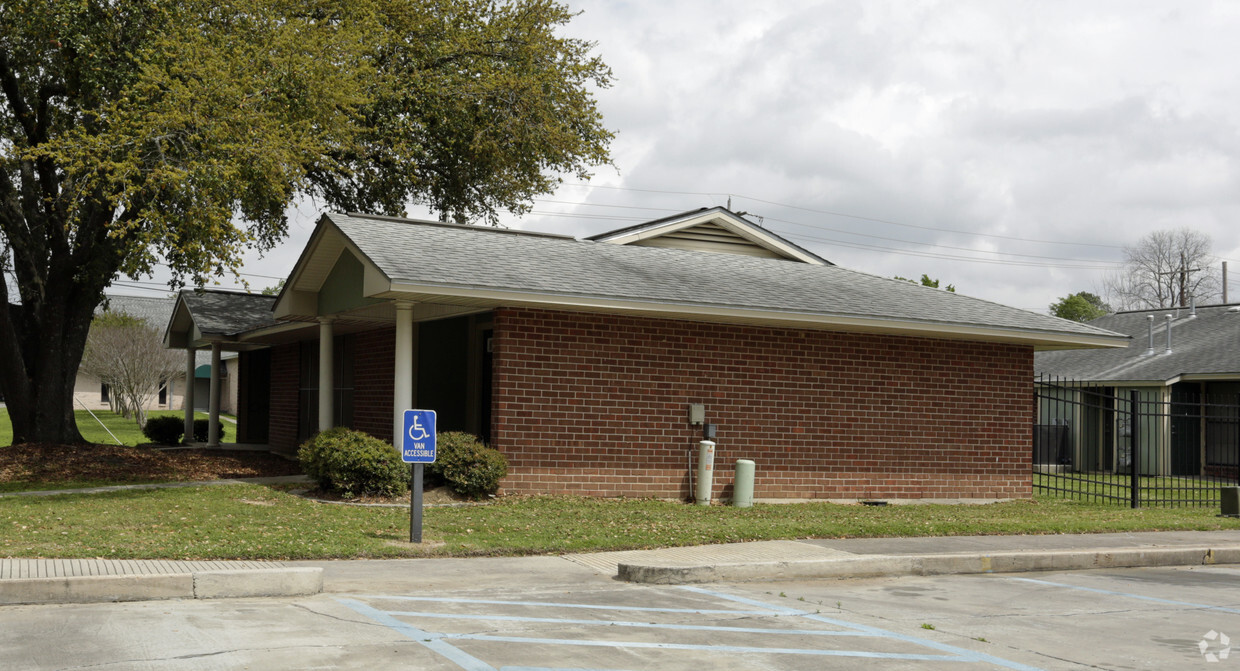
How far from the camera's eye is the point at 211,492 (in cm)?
1591

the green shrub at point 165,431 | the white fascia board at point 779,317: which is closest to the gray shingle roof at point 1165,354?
the white fascia board at point 779,317

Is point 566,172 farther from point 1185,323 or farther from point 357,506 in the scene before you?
point 1185,323

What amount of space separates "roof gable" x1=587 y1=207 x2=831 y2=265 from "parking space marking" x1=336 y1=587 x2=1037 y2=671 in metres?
12.2

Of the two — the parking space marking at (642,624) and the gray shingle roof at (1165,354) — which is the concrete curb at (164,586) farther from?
the gray shingle roof at (1165,354)

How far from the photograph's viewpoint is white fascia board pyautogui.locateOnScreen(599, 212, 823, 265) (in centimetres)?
2072

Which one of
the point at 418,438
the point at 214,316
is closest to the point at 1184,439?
the point at 418,438

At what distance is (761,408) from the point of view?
1708cm

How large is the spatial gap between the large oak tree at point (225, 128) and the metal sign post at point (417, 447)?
6.57 meters

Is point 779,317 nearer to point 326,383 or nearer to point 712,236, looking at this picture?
point 712,236

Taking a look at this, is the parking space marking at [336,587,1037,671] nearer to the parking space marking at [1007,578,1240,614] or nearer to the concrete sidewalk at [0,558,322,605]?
the concrete sidewalk at [0,558,322,605]

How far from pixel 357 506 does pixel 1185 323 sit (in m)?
27.2

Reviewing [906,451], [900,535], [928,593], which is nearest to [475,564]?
[928,593]

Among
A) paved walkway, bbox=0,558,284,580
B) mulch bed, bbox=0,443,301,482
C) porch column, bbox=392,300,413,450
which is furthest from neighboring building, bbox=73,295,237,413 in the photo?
paved walkway, bbox=0,558,284,580

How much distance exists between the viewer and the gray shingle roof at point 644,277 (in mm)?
15289
